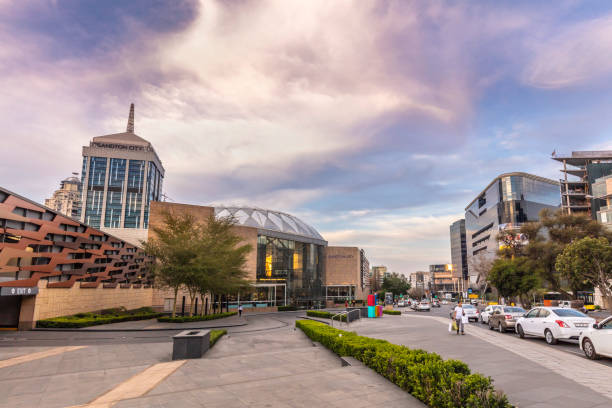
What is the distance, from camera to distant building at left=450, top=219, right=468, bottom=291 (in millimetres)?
175250

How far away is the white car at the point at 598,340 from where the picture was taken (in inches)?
416

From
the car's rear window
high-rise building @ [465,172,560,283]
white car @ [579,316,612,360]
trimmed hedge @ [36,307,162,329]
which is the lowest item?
trimmed hedge @ [36,307,162,329]

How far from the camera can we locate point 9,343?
1773cm

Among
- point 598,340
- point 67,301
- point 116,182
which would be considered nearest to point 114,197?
point 116,182

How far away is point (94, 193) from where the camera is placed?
172m

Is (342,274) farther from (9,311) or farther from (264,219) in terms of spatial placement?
(9,311)

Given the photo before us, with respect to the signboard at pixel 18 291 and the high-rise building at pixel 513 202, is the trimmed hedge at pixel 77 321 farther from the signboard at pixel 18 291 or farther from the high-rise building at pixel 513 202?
the high-rise building at pixel 513 202

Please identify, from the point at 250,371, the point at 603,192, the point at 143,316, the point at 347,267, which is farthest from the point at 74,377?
the point at 603,192

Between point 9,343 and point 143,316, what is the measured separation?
565 inches

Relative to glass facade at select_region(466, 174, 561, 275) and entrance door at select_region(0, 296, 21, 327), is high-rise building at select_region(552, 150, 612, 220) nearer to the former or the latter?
glass facade at select_region(466, 174, 561, 275)

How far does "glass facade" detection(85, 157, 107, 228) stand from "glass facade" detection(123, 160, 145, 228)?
1134 centimetres

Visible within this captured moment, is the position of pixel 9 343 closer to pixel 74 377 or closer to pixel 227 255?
pixel 74 377

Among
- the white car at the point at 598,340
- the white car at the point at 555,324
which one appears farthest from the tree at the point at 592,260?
the white car at the point at 598,340

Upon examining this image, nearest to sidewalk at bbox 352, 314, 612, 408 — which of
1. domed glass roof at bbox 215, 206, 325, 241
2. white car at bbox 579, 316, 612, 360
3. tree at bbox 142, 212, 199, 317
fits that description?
white car at bbox 579, 316, 612, 360
